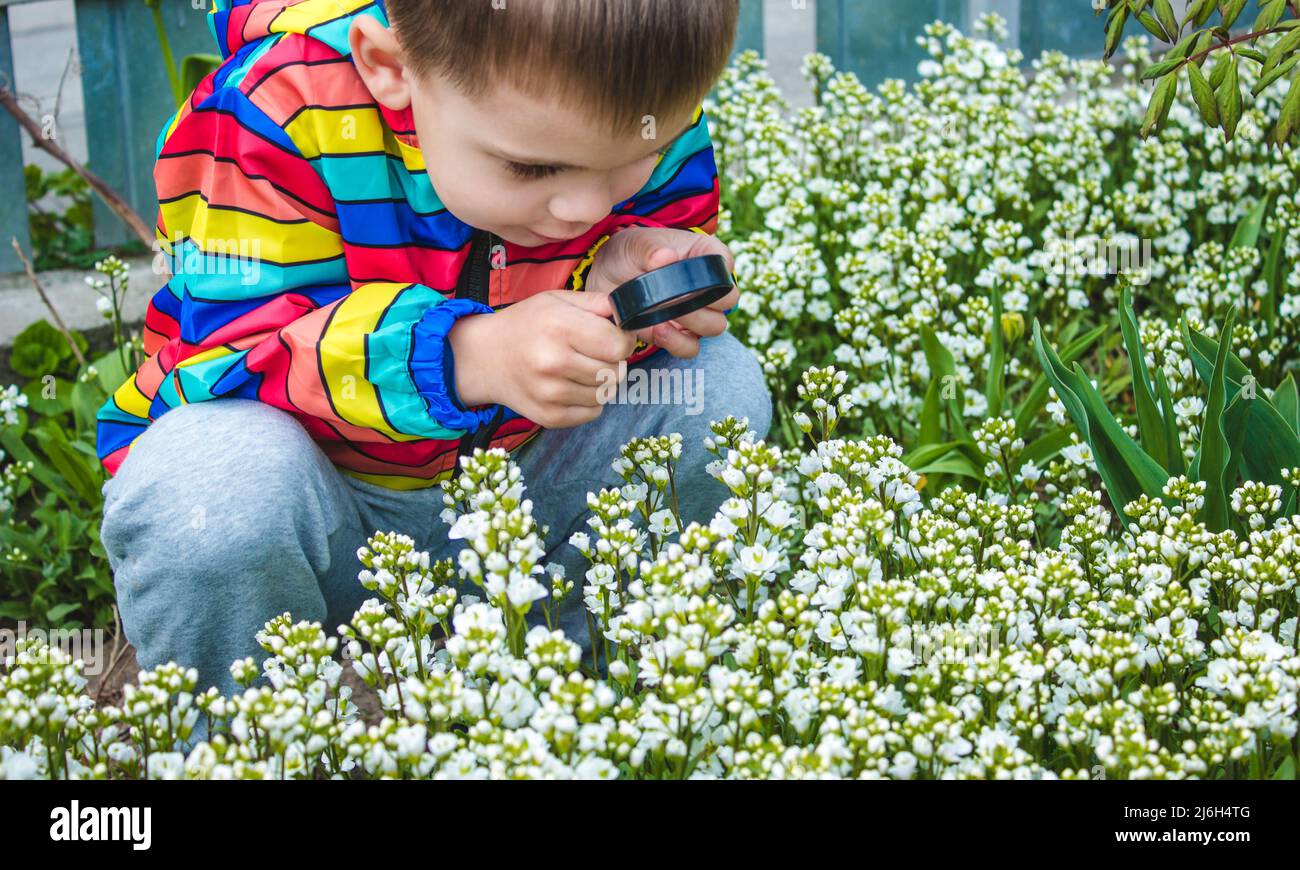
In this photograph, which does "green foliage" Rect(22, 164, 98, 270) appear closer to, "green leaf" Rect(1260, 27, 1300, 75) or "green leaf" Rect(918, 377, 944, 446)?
"green leaf" Rect(918, 377, 944, 446)

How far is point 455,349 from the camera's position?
2.35 meters

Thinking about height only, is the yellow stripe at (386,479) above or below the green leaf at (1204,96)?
below

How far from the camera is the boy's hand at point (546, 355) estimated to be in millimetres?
2203

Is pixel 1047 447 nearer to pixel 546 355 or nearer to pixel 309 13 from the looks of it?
pixel 546 355

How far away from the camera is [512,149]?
2.10 m

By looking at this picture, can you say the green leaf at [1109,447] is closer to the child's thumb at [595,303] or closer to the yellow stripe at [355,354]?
the child's thumb at [595,303]

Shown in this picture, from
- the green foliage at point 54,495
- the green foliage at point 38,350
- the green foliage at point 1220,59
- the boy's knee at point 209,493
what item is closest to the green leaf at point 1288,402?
the green foliage at point 1220,59

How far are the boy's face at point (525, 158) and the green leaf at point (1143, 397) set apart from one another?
1112mm

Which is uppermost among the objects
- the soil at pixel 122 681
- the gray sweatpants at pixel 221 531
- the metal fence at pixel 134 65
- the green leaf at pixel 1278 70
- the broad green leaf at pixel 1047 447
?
the metal fence at pixel 134 65

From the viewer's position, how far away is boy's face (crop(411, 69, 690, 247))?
206cm

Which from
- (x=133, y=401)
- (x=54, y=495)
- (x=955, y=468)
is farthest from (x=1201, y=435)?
(x=54, y=495)

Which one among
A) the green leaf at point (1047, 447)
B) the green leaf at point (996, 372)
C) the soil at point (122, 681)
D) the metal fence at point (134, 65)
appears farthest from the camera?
the metal fence at point (134, 65)

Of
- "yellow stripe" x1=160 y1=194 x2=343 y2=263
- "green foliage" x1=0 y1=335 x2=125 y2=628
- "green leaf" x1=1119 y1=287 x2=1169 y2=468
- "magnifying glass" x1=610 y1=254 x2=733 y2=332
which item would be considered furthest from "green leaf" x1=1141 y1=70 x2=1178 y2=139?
"green foliage" x1=0 y1=335 x2=125 y2=628

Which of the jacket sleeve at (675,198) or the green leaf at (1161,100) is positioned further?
the jacket sleeve at (675,198)
